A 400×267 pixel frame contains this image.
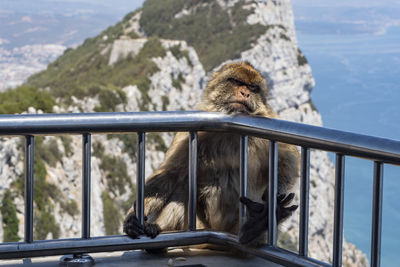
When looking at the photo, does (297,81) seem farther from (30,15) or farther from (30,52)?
(30,15)

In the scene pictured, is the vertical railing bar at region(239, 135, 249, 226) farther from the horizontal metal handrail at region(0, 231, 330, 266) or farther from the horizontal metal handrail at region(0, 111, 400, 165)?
the horizontal metal handrail at region(0, 231, 330, 266)

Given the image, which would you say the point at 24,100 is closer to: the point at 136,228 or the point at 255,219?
the point at 136,228

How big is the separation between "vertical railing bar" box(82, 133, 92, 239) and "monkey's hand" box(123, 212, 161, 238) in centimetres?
20

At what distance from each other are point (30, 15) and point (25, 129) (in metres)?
99.5

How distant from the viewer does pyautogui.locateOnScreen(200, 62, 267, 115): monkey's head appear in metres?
2.81

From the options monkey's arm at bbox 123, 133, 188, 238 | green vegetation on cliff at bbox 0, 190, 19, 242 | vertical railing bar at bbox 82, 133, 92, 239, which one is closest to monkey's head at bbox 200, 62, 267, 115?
monkey's arm at bbox 123, 133, 188, 238

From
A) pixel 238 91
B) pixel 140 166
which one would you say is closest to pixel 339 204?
pixel 140 166

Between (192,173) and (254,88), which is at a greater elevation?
(254,88)

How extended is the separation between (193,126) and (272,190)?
0.43 meters

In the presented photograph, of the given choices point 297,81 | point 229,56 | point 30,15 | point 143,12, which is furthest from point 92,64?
point 30,15

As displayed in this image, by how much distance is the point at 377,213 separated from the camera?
1805 millimetres

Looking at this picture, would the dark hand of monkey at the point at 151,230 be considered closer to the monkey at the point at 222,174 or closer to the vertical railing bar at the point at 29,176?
the monkey at the point at 222,174

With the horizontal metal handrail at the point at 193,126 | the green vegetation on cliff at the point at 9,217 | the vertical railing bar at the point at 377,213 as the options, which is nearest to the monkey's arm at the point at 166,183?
the horizontal metal handrail at the point at 193,126

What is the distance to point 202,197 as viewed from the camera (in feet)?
9.32
